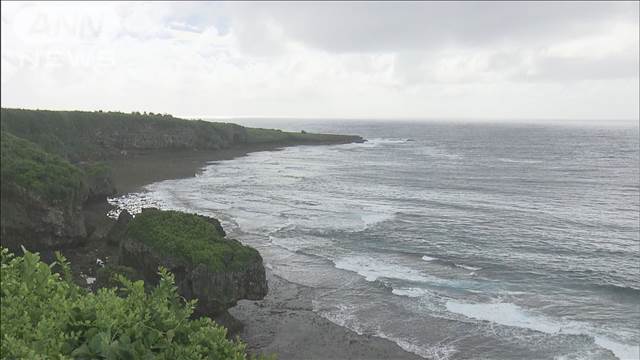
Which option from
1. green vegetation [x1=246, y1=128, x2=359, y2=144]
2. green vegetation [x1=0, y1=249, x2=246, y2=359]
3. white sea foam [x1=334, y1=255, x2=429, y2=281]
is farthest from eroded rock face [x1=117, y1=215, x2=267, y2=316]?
green vegetation [x1=246, y1=128, x2=359, y2=144]

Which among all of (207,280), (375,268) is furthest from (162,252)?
(375,268)

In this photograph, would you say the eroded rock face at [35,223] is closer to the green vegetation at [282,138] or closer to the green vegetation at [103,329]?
the green vegetation at [103,329]

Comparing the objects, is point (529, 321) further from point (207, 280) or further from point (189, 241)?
point (189, 241)

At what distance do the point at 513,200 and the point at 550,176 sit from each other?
28.3 meters

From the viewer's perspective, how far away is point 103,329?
A: 8.34 meters

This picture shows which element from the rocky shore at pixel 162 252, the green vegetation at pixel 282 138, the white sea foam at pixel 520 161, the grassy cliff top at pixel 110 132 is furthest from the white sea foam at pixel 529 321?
the green vegetation at pixel 282 138

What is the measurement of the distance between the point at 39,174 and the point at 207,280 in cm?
2252

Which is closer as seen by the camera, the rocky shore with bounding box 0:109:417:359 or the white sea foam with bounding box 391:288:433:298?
the rocky shore with bounding box 0:109:417:359

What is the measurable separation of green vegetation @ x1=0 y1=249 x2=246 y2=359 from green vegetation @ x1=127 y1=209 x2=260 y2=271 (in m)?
15.8

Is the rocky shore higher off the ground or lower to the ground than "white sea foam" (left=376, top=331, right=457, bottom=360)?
higher

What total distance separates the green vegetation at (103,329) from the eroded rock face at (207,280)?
49.8 feet

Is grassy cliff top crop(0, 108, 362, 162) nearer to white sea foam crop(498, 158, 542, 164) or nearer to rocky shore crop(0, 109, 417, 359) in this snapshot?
rocky shore crop(0, 109, 417, 359)

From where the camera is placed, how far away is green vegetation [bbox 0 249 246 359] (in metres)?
7.74

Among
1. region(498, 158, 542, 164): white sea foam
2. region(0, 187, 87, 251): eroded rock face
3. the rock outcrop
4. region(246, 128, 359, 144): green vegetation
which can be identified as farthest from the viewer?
region(246, 128, 359, 144): green vegetation
